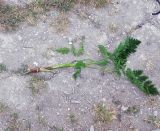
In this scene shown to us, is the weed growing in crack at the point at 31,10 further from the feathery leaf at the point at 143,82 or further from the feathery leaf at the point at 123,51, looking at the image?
the feathery leaf at the point at 143,82

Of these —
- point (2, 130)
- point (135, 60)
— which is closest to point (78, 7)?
point (135, 60)

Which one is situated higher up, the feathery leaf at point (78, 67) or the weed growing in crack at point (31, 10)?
the weed growing in crack at point (31, 10)

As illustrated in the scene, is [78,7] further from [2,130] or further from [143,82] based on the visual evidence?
[2,130]

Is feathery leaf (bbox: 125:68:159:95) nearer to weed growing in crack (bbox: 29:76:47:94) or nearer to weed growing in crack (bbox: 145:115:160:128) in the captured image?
weed growing in crack (bbox: 145:115:160:128)

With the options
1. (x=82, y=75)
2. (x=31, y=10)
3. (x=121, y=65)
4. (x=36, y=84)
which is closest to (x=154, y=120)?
(x=121, y=65)

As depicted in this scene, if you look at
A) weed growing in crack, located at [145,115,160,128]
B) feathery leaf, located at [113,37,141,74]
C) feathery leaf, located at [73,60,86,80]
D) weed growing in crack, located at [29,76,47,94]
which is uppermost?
feathery leaf, located at [113,37,141,74]

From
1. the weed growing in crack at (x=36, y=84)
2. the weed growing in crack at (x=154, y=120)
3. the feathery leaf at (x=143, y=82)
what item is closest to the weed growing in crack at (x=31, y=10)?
the weed growing in crack at (x=36, y=84)

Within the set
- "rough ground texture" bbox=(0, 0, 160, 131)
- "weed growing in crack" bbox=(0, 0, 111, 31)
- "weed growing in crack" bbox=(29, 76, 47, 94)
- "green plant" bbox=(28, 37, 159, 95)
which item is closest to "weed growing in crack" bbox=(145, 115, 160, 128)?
"rough ground texture" bbox=(0, 0, 160, 131)
